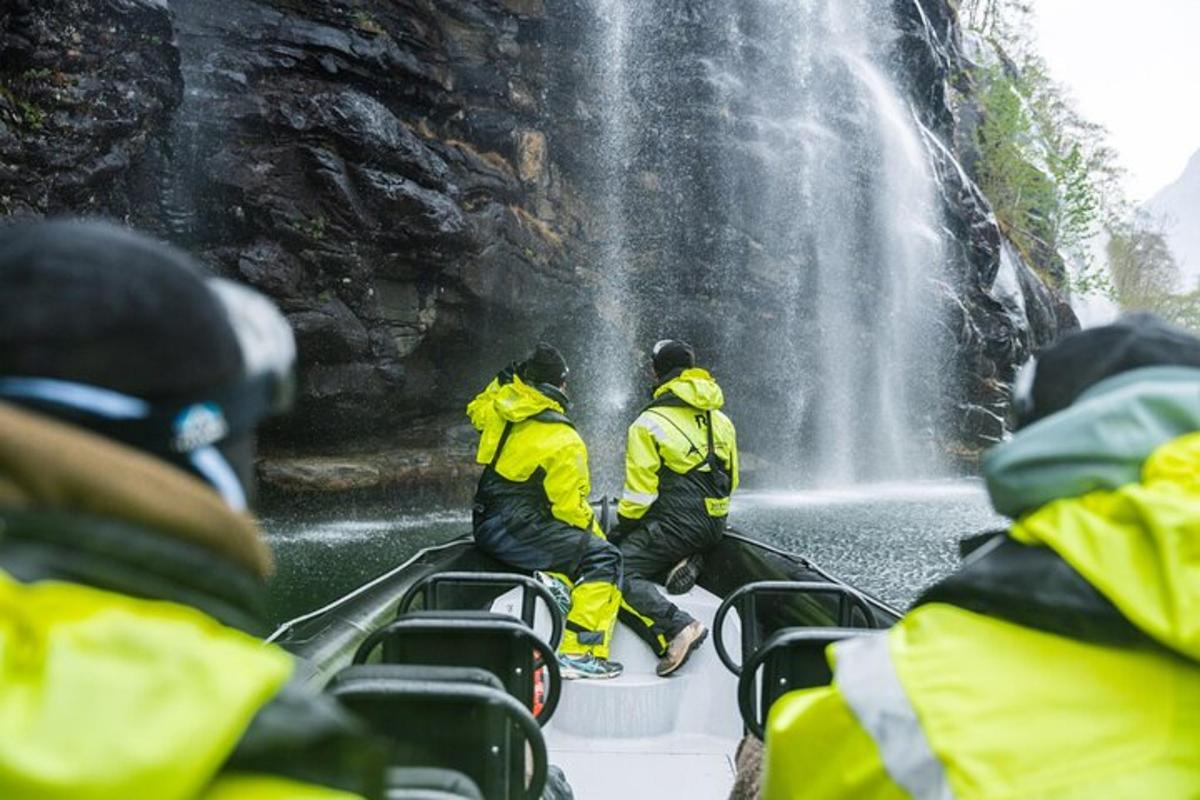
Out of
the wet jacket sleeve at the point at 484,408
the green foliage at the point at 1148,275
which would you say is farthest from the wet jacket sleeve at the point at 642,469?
the green foliage at the point at 1148,275

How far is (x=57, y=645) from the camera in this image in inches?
27.7

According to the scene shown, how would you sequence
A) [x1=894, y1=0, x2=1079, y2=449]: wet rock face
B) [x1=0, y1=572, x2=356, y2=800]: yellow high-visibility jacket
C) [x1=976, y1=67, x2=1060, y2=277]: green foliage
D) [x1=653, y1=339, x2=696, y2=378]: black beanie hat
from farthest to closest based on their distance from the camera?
[x1=976, y1=67, x2=1060, y2=277]: green foliage < [x1=894, y1=0, x2=1079, y2=449]: wet rock face < [x1=653, y1=339, x2=696, y2=378]: black beanie hat < [x1=0, y1=572, x2=356, y2=800]: yellow high-visibility jacket

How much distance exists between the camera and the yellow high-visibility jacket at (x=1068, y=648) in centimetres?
92

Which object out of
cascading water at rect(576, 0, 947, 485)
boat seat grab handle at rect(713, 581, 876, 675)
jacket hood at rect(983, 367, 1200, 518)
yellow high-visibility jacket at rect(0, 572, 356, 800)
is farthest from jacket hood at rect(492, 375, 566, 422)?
cascading water at rect(576, 0, 947, 485)

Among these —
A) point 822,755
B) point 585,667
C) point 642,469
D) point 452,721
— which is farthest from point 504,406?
point 822,755

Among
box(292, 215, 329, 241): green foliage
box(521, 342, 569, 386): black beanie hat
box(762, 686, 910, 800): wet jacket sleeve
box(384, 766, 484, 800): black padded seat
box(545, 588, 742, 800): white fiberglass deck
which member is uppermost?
box(762, 686, 910, 800): wet jacket sleeve

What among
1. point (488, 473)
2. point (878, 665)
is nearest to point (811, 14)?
point (488, 473)

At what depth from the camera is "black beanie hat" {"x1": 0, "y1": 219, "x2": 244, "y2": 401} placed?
0.78 m

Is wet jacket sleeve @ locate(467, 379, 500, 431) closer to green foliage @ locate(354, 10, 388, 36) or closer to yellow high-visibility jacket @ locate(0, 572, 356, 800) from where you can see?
yellow high-visibility jacket @ locate(0, 572, 356, 800)

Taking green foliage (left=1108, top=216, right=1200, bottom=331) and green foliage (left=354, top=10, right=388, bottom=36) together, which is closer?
green foliage (left=354, top=10, right=388, bottom=36)

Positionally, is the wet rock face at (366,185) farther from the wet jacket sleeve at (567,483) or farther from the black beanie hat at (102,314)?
the black beanie hat at (102,314)

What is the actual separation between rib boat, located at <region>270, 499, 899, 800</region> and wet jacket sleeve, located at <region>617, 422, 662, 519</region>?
25.9 inches

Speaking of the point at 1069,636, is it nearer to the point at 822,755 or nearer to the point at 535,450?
the point at 822,755

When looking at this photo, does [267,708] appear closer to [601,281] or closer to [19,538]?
[19,538]
